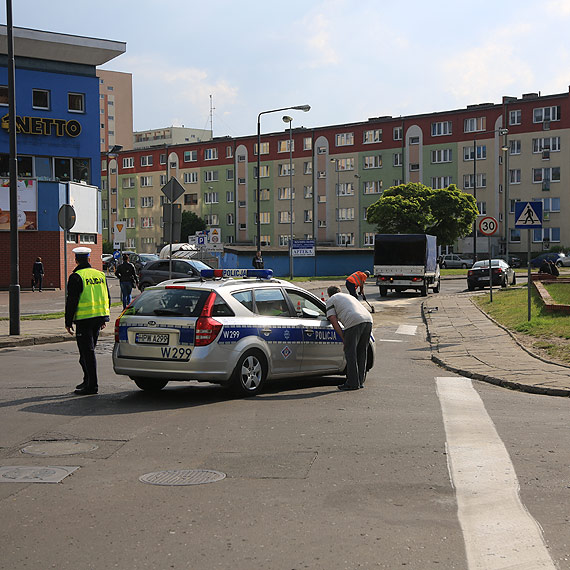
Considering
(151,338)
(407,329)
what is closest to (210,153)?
(407,329)

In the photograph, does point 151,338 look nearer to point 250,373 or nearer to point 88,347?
point 88,347

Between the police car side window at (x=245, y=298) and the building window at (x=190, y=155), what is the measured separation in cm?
9449

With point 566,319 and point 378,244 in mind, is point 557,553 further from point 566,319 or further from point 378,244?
point 378,244

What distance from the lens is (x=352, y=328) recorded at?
11.6 m

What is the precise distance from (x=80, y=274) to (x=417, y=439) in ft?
17.0

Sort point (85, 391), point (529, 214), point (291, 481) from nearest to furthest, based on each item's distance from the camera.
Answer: point (291, 481), point (85, 391), point (529, 214)

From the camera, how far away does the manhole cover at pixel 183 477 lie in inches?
247

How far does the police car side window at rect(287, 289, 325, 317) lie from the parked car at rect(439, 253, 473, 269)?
217 feet

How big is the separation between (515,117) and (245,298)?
74.6 metres

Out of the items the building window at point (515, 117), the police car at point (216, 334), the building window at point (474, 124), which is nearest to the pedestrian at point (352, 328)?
the police car at point (216, 334)

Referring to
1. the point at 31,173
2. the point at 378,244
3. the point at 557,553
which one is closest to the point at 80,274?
the point at 557,553

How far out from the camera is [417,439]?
25.6 feet

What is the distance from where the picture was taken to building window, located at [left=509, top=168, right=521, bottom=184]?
80500 mm

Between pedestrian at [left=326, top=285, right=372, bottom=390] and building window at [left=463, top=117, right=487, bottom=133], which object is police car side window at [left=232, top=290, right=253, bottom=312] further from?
building window at [left=463, top=117, right=487, bottom=133]
